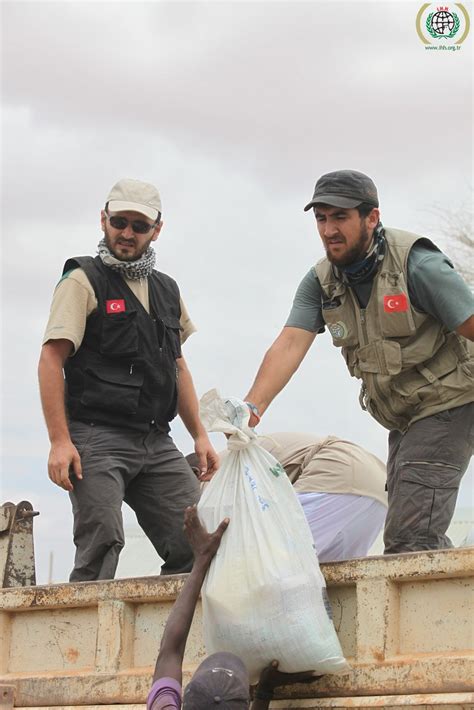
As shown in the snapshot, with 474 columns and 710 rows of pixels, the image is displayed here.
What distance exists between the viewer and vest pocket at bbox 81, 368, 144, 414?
4.87 metres

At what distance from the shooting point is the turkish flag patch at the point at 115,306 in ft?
16.3

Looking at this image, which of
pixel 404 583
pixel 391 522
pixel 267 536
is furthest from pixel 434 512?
pixel 267 536

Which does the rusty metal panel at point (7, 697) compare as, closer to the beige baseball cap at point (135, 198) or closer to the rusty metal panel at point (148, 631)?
the rusty metal panel at point (148, 631)

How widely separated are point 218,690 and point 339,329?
1.67 meters

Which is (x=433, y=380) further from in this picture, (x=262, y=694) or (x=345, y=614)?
(x=262, y=694)

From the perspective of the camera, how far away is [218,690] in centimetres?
320

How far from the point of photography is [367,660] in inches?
148

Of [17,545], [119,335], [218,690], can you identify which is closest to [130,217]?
[119,335]

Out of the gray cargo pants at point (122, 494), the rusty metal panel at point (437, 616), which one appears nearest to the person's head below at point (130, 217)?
the gray cargo pants at point (122, 494)

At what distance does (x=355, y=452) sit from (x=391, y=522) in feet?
3.88

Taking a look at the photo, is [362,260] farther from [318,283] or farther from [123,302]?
[123,302]

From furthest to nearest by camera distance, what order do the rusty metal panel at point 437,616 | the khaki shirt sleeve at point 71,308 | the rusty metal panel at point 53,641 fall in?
the khaki shirt sleeve at point 71,308 < the rusty metal panel at point 53,641 < the rusty metal panel at point 437,616

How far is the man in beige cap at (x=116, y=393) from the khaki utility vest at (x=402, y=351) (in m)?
1.00

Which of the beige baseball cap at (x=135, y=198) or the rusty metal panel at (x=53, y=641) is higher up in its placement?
the beige baseball cap at (x=135, y=198)
